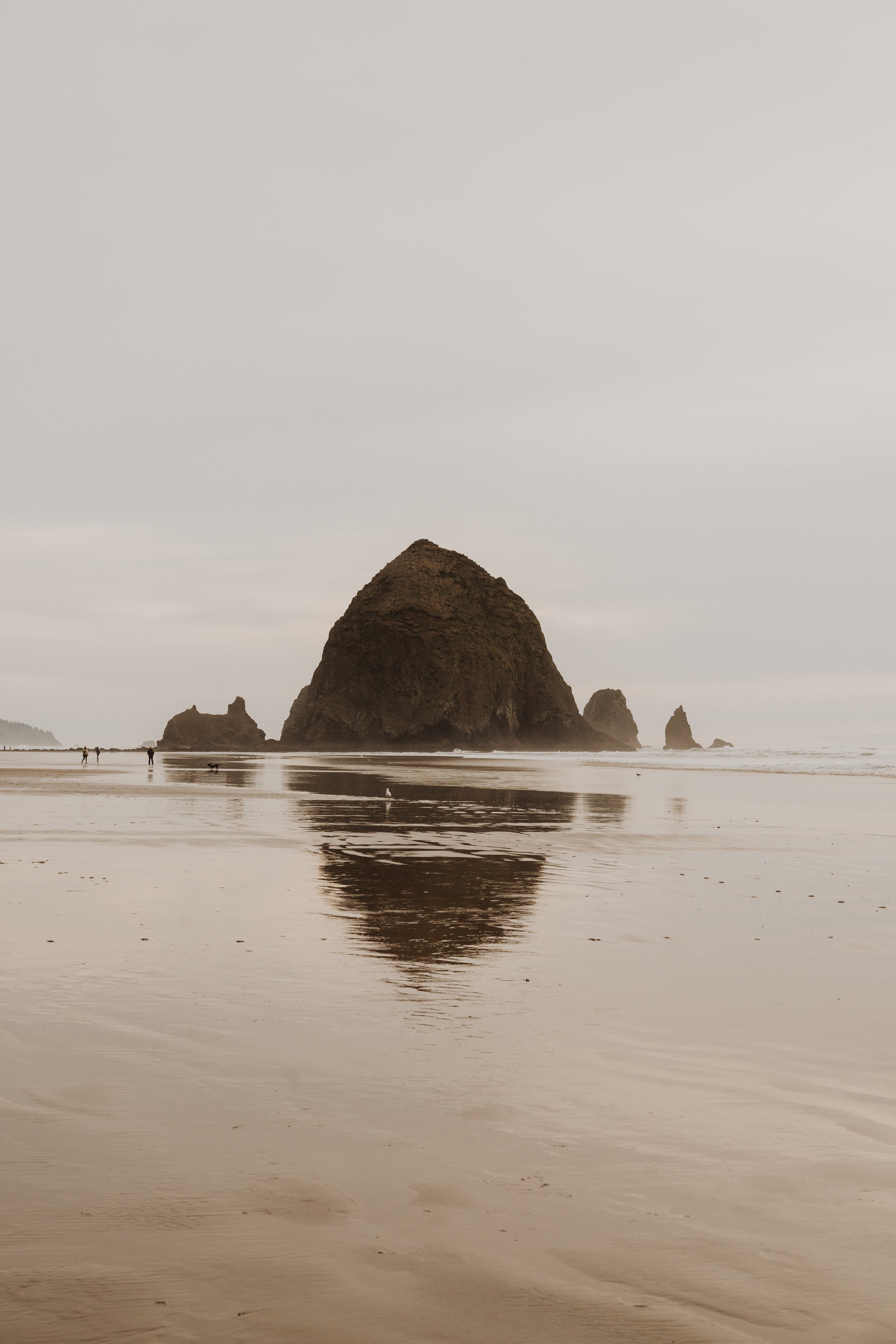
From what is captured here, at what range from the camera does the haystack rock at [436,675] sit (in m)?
164

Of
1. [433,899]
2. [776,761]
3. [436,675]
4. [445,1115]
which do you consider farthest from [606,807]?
[436,675]

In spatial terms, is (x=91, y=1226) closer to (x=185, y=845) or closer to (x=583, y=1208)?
(x=583, y=1208)

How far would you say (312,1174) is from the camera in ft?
15.2

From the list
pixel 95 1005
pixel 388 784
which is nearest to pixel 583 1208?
pixel 95 1005

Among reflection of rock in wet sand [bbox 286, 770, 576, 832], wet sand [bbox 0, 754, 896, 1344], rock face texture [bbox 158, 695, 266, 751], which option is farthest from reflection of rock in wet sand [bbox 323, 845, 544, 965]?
rock face texture [bbox 158, 695, 266, 751]

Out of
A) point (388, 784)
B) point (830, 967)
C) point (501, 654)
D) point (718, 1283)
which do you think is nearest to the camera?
point (718, 1283)

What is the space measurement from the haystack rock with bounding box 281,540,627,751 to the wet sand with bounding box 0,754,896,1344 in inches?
5757

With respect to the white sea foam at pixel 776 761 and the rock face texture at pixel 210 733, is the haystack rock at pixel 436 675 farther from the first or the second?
the white sea foam at pixel 776 761

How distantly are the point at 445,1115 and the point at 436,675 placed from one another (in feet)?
526

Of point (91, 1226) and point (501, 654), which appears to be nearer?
point (91, 1226)

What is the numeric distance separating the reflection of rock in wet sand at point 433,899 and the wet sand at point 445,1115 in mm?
92

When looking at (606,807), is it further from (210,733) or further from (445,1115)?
(210,733)

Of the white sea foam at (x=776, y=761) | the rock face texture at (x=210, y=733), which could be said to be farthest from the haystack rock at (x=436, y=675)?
the white sea foam at (x=776, y=761)

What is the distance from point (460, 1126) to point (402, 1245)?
4.22 ft
